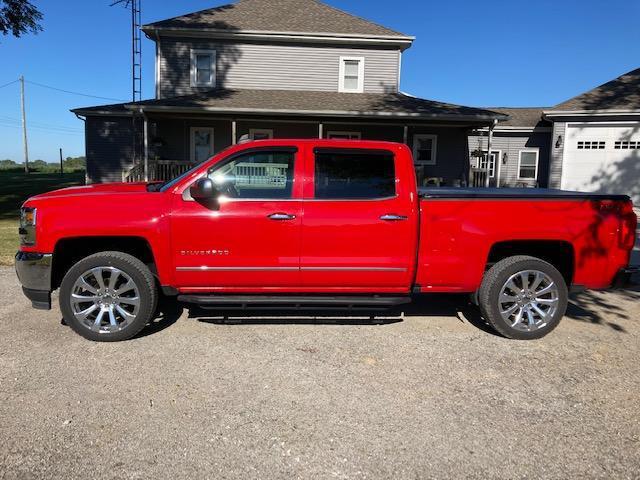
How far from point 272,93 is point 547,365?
52.7 ft

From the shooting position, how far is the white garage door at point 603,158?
18.3 metres

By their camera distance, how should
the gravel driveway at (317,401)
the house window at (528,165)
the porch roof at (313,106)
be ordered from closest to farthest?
the gravel driveway at (317,401) → the porch roof at (313,106) → the house window at (528,165)

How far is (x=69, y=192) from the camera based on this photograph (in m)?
4.61

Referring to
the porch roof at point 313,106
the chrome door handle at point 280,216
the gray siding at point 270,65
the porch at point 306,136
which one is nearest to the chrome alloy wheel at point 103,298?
the chrome door handle at point 280,216

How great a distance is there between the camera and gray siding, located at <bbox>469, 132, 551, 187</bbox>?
21.6 metres

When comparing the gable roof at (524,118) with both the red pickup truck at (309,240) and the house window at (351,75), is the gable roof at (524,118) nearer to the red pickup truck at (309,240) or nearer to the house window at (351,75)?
the house window at (351,75)

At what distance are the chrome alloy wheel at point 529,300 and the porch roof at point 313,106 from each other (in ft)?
39.7

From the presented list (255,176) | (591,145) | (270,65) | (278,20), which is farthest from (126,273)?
(591,145)

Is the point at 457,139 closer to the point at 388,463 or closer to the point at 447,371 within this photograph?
the point at 447,371

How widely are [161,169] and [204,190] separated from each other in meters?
13.9

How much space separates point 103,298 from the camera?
443cm

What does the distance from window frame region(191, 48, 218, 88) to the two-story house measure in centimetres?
4

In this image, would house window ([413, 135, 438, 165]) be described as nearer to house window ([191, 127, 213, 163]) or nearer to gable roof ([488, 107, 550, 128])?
gable roof ([488, 107, 550, 128])

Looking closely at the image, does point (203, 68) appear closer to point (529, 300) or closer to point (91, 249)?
point (91, 249)
